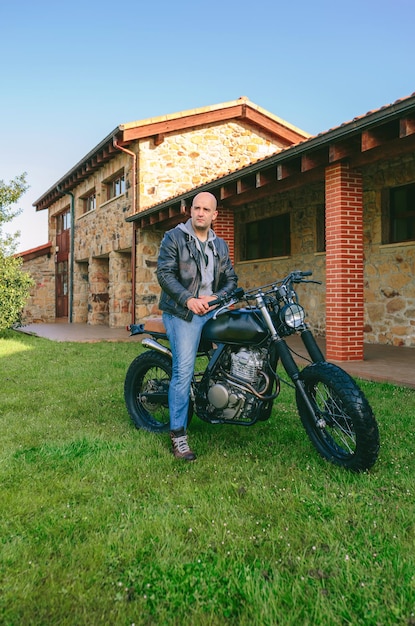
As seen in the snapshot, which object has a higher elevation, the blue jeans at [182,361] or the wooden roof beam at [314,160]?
the wooden roof beam at [314,160]

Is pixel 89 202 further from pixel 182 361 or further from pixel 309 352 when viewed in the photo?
pixel 309 352

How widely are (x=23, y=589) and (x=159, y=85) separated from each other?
11.1m

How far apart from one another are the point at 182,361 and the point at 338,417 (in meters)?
1.05

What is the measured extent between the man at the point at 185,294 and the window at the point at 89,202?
46.1 ft

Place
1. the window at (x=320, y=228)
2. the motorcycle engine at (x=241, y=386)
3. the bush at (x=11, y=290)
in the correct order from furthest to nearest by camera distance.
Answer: the bush at (x=11, y=290) → the window at (x=320, y=228) → the motorcycle engine at (x=241, y=386)

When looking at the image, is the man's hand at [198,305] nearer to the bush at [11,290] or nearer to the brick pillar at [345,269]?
the brick pillar at [345,269]

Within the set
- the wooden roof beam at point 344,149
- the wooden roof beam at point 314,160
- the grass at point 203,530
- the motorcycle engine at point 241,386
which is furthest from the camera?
the wooden roof beam at point 314,160

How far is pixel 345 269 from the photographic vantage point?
692 centimetres

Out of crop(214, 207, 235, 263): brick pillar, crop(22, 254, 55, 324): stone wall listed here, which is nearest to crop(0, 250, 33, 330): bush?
crop(214, 207, 235, 263): brick pillar

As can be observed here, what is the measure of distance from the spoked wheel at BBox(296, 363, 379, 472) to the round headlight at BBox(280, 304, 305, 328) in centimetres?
27

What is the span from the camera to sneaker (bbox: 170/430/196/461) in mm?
3109

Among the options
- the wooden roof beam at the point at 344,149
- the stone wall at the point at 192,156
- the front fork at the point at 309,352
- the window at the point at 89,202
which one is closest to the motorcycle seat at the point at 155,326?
the front fork at the point at 309,352

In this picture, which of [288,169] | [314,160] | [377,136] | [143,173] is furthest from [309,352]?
[143,173]

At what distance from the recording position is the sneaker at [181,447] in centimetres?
→ 311
